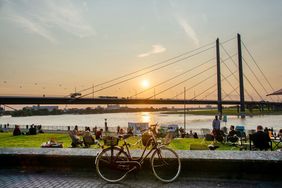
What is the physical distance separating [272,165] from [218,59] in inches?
2133

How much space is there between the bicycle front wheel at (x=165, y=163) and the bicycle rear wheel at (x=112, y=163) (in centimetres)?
43

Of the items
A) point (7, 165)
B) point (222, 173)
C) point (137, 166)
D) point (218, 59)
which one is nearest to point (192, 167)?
point (222, 173)

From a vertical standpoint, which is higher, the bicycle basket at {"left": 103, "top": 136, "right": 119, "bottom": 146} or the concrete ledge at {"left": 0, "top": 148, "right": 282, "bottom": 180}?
the bicycle basket at {"left": 103, "top": 136, "right": 119, "bottom": 146}

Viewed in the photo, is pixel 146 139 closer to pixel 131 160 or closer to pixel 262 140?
pixel 131 160

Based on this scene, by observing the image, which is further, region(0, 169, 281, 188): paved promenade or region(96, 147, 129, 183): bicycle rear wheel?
region(96, 147, 129, 183): bicycle rear wheel

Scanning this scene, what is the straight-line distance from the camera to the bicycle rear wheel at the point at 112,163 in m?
4.79

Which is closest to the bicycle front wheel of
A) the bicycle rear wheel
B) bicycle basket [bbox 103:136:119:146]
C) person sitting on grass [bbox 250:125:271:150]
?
the bicycle rear wheel

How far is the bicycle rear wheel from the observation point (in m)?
4.79

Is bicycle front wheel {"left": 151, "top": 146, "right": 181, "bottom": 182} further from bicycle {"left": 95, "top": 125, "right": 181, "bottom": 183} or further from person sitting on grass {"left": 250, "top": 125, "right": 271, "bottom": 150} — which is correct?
person sitting on grass {"left": 250, "top": 125, "right": 271, "bottom": 150}

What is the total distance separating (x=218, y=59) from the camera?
56.9 m

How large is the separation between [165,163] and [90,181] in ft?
3.68

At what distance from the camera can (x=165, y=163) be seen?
475 centimetres

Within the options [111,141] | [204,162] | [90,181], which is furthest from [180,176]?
[90,181]

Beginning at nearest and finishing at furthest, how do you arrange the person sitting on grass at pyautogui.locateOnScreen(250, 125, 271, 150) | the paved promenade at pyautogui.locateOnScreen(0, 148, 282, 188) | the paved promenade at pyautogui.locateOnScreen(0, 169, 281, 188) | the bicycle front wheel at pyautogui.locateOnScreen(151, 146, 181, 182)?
the paved promenade at pyautogui.locateOnScreen(0, 169, 281, 188)
the paved promenade at pyautogui.locateOnScreen(0, 148, 282, 188)
the bicycle front wheel at pyautogui.locateOnScreen(151, 146, 181, 182)
the person sitting on grass at pyautogui.locateOnScreen(250, 125, 271, 150)
